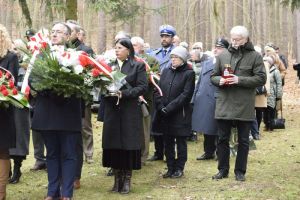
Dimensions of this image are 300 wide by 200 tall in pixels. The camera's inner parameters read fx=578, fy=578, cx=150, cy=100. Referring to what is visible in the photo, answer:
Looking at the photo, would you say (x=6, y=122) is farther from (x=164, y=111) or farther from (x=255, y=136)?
(x=255, y=136)

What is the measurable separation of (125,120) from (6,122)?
154cm

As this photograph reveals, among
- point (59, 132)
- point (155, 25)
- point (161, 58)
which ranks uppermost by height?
point (155, 25)

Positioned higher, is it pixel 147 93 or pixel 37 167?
pixel 147 93

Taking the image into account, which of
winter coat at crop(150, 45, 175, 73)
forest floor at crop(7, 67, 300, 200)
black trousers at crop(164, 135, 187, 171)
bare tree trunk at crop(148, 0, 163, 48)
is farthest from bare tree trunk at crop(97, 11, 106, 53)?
black trousers at crop(164, 135, 187, 171)

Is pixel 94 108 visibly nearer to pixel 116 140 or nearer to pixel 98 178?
pixel 98 178

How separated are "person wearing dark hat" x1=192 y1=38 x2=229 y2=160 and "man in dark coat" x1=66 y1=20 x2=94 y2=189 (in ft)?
Result: 6.13

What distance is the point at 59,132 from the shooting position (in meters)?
6.65

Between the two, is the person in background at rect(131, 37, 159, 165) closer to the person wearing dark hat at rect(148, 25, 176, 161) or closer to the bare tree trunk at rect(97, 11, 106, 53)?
the person wearing dark hat at rect(148, 25, 176, 161)

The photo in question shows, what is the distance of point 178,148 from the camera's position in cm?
858

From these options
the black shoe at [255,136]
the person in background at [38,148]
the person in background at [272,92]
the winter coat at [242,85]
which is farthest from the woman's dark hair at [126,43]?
the person in background at [272,92]

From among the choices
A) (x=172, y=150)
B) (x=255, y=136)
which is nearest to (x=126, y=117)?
(x=172, y=150)

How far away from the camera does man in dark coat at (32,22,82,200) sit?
6.55 metres

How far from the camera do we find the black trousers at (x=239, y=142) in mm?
8055

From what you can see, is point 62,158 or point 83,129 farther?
point 83,129
